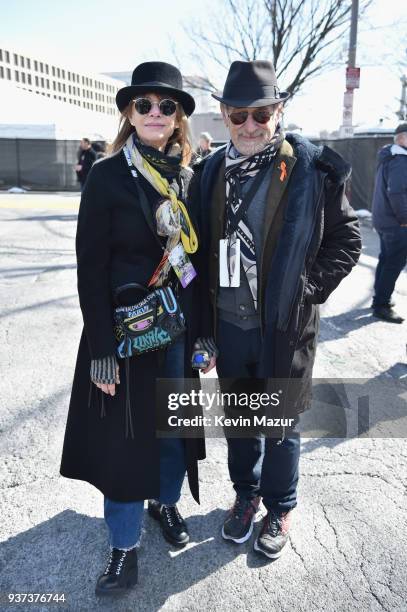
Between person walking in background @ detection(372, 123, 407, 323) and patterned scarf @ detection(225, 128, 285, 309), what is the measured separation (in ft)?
11.3

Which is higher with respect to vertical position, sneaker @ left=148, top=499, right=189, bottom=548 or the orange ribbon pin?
the orange ribbon pin

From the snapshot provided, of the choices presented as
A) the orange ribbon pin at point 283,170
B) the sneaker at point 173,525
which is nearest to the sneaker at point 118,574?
the sneaker at point 173,525

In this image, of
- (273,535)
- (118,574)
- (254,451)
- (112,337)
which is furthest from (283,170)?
(118,574)

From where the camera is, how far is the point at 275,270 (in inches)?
80.6

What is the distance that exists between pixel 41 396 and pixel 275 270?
234 cm

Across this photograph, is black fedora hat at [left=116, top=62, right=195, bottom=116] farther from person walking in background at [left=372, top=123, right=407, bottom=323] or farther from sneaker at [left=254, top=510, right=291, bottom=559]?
person walking in background at [left=372, top=123, right=407, bottom=323]

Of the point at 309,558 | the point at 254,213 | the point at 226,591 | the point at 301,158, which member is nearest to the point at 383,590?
the point at 309,558

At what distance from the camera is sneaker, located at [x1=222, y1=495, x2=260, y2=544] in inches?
94.4

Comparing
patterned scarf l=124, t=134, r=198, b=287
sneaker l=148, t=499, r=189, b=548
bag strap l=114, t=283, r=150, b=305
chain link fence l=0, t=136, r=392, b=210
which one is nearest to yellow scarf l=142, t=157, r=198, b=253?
patterned scarf l=124, t=134, r=198, b=287

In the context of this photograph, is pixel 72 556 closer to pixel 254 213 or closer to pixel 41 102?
pixel 254 213

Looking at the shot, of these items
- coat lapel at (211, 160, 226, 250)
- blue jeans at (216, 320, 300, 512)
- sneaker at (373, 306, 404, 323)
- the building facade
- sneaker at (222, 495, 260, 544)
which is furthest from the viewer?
the building facade

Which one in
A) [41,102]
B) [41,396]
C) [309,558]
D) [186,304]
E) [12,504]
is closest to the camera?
[186,304]

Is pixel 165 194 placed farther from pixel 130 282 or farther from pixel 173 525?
pixel 173 525

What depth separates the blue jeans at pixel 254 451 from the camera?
2.29m
